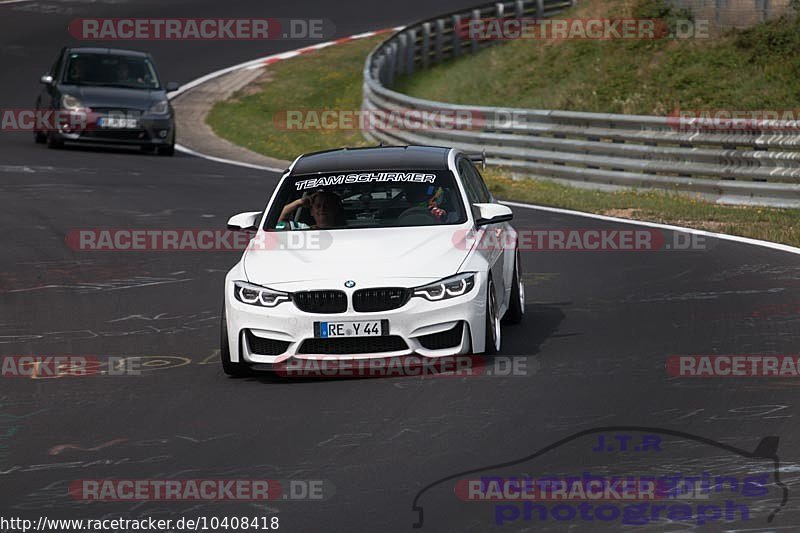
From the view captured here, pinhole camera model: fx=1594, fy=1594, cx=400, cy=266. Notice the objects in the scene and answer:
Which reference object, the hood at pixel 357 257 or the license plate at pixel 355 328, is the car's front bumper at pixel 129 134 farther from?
the license plate at pixel 355 328

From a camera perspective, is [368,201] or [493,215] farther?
[368,201]

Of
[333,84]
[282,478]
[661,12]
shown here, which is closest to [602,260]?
[282,478]

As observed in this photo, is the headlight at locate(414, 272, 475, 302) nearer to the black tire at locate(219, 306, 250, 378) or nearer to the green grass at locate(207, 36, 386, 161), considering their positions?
the black tire at locate(219, 306, 250, 378)

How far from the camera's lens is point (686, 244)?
1680 cm

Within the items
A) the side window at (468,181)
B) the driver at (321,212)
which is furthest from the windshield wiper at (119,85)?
the driver at (321,212)

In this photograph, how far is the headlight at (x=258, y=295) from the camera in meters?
9.97

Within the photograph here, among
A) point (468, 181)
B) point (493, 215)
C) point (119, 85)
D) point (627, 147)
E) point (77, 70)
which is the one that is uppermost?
point (468, 181)

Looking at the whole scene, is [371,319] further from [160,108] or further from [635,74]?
[635,74]

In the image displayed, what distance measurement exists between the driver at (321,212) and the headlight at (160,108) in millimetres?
15648

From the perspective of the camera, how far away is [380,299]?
992 centimetres

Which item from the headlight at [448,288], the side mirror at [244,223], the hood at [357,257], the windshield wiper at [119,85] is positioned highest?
the side mirror at [244,223]

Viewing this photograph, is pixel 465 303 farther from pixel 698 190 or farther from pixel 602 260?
pixel 698 190

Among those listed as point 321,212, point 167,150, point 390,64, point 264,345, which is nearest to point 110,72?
point 167,150

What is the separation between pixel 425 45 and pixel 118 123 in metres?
12.0
